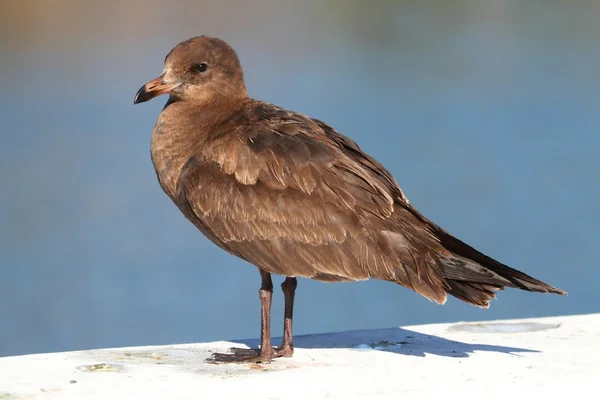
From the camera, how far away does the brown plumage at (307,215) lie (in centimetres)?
656

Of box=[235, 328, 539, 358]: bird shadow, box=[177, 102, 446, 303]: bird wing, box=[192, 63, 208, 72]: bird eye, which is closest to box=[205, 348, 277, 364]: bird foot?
box=[235, 328, 539, 358]: bird shadow

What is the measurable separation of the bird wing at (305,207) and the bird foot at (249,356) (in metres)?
0.41

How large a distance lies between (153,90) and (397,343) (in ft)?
6.77

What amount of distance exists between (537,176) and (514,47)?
692cm

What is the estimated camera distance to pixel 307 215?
6.75 metres

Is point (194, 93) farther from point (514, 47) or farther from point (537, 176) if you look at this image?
point (514, 47)

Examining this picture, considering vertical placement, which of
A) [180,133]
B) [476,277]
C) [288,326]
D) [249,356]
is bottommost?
[249,356]

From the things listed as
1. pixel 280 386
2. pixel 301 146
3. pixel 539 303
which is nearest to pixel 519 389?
pixel 280 386

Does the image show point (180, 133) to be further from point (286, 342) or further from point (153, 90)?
point (286, 342)

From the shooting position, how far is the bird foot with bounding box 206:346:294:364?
6.50 meters

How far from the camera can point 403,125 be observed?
16.5 meters

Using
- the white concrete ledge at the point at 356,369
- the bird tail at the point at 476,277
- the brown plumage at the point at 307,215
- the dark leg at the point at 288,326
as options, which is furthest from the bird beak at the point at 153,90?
the bird tail at the point at 476,277

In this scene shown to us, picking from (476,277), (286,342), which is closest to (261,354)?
(286,342)

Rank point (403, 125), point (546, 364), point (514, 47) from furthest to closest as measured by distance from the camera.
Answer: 1. point (514, 47)
2. point (403, 125)
3. point (546, 364)
